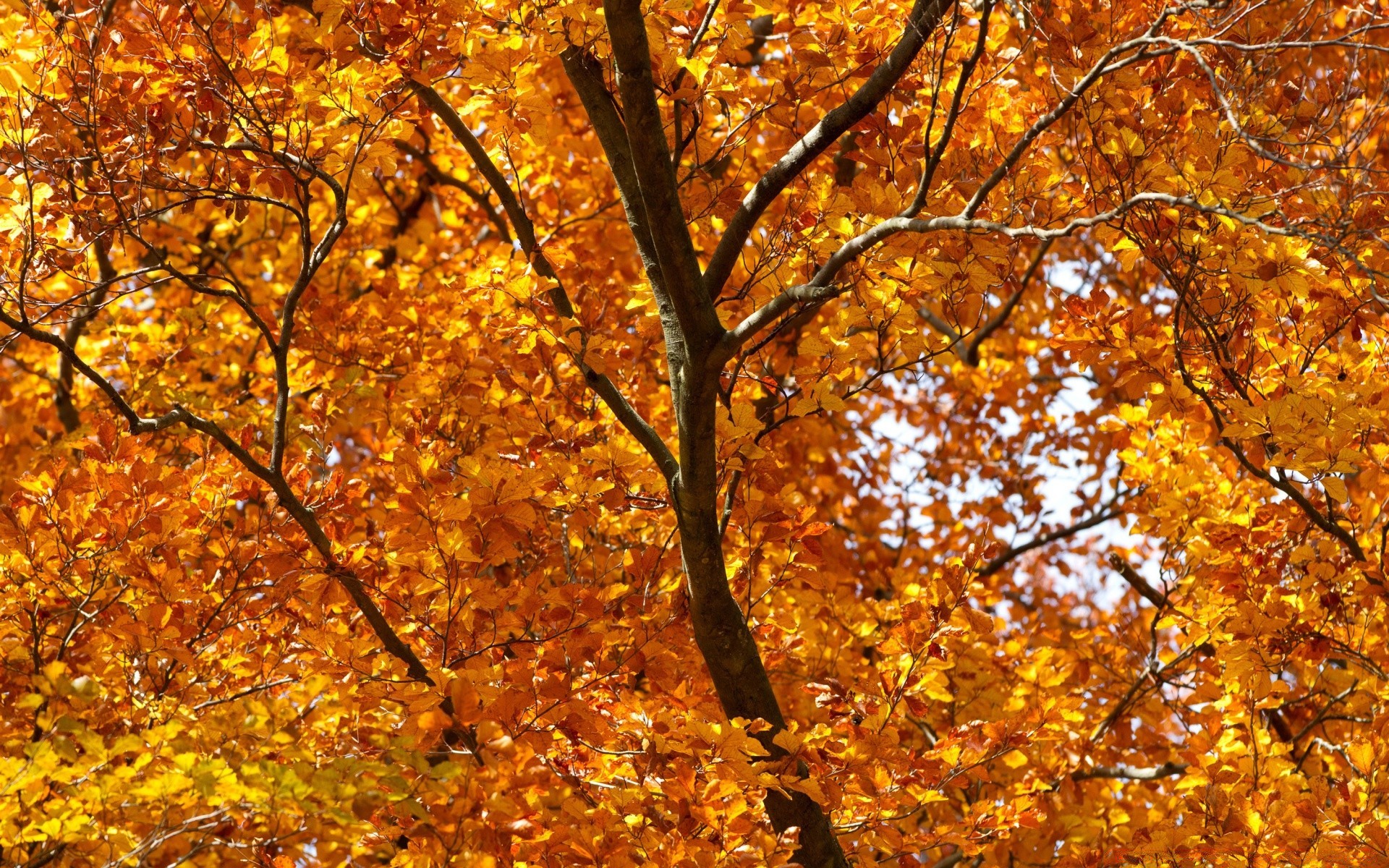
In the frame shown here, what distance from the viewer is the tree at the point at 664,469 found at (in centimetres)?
305

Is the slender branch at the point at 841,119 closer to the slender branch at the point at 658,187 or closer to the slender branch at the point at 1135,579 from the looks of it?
the slender branch at the point at 658,187

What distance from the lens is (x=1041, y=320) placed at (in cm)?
777

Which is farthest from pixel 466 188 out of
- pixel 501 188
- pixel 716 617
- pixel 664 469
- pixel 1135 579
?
pixel 1135 579

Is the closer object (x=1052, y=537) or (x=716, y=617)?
(x=716, y=617)

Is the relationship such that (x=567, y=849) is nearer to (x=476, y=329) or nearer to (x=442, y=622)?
(x=442, y=622)

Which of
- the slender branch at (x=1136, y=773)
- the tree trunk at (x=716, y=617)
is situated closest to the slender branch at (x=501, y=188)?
the tree trunk at (x=716, y=617)

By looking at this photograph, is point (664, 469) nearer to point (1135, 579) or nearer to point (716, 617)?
point (716, 617)

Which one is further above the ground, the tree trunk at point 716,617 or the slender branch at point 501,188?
the slender branch at point 501,188

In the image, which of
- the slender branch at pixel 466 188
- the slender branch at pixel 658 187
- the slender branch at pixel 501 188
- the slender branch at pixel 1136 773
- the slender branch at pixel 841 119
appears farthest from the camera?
the slender branch at pixel 466 188

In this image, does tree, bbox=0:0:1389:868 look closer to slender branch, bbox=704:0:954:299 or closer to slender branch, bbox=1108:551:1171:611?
slender branch, bbox=704:0:954:299

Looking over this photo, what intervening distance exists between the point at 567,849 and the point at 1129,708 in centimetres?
310

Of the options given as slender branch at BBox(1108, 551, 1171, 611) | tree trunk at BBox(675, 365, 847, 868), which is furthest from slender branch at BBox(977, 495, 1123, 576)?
tree trunk at BBox(675, 365, 847, 868)

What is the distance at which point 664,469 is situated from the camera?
11.0 feet

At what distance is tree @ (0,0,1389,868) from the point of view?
120 inches
